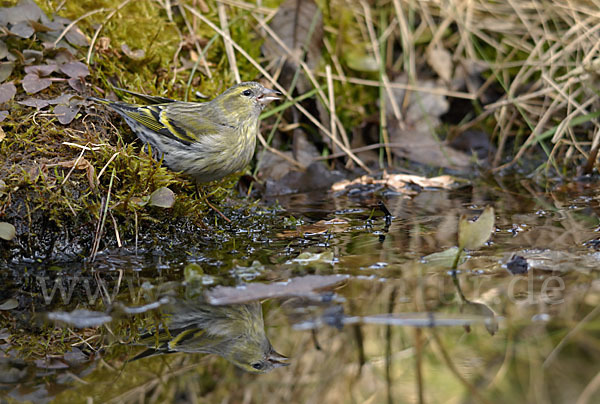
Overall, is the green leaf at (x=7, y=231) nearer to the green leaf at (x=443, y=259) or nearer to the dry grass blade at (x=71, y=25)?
the dry grass blade at (x=71, y=25)

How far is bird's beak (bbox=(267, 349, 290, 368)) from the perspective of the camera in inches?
95.9

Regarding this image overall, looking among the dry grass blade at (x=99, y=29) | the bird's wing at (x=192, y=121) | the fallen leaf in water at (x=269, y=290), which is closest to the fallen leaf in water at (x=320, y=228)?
the bird's wing at (x=192, y=121)

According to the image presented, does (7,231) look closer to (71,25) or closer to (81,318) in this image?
(81,318)

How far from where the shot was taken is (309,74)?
600cm

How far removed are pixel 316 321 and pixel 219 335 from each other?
1.33 ft

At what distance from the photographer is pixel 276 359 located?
97.2 inches

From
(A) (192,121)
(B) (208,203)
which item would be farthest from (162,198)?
(A) (192,121)

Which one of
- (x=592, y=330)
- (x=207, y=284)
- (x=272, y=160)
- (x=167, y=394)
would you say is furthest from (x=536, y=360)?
(x=272, y=160)

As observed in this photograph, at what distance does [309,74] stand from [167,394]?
427 centimetres

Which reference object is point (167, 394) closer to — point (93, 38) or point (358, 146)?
point (93, 38)

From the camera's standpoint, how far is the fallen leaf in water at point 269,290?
2.95 meters

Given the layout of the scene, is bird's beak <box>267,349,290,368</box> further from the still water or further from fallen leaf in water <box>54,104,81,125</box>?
fallen leaf in water <box>54,104,81,125</box>

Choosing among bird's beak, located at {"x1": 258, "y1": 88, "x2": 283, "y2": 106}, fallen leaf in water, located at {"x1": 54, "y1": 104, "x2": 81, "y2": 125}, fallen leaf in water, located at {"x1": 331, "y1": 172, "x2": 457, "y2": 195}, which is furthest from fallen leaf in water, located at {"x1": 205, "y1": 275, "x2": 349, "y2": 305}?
fallen leaf in water, located at {"x1": 331, "y1": 172, "x2": 457, "y2": 195}

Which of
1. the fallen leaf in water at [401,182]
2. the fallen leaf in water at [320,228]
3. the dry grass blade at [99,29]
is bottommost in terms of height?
the fallen leaf in water at [401,182]
